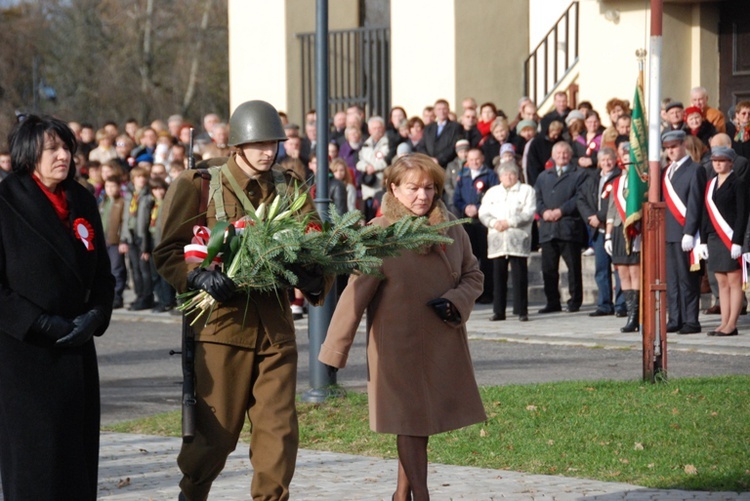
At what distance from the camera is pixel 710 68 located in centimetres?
2111

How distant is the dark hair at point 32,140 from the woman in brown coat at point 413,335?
1543 mm

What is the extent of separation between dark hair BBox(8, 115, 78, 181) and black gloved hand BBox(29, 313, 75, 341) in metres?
0.65

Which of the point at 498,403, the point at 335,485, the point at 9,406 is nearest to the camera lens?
the point at 9,406

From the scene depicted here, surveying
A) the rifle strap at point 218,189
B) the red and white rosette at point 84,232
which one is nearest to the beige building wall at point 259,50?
the rifle strap at point 218,189

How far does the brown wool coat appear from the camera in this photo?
254 inches

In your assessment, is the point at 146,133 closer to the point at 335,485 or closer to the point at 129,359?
the point at 129,359

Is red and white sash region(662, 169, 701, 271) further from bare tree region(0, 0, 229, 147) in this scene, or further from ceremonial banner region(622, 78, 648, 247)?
bare tree region(0, 0, 229, 147)

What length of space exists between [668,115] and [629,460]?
9.34 meters

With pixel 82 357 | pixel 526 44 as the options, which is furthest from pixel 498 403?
pixel 526 44

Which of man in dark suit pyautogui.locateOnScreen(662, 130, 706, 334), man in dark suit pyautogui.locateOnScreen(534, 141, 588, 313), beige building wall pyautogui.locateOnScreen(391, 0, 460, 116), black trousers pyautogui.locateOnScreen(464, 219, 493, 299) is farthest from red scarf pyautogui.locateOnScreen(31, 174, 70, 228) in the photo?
beige building wall pyautogui.locateOnScreen(391, 0, 460, 116)

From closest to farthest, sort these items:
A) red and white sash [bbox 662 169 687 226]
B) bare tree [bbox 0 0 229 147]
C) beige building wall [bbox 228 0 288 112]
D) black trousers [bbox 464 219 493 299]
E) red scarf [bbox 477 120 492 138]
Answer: red and white sash [bbox 662 169 687 226] < black trousers [bbox 464 219 493 299] < red scarf [bbox 477 120 492 138] < beige building wall [bbox 228 0 288 112] < bare tree [bbox 0 0 229 147]

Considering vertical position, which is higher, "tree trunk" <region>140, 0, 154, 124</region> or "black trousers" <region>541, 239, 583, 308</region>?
"tree trunk" <region>140, 0, 154, 124</region>

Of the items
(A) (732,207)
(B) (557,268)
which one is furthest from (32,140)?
(B) (557,268)

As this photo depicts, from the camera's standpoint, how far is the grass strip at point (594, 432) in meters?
7.73
